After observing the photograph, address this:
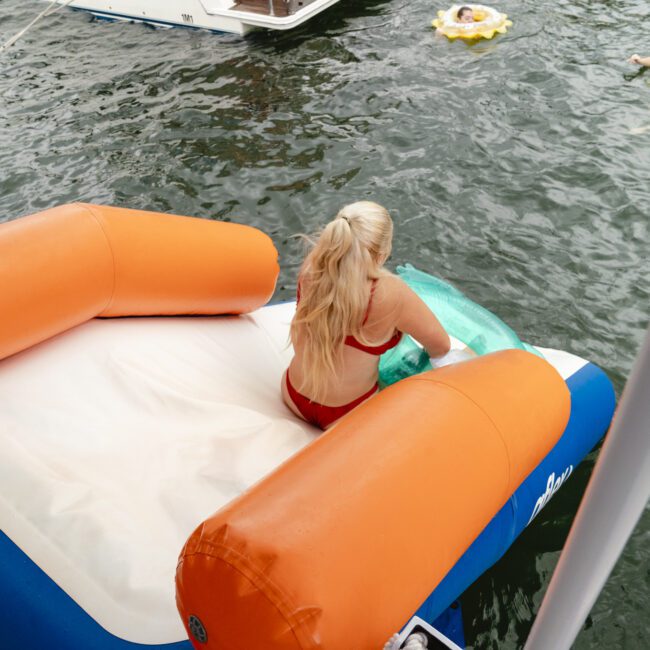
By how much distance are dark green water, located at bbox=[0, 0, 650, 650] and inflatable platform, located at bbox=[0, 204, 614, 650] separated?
0.83m

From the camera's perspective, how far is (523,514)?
94.3 inches

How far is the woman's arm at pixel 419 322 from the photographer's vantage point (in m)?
2.37

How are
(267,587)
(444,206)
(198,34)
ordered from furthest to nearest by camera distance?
1. (198,34)
2. (444,206)
3. (267,587)

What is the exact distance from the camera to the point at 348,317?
2328 millimetres

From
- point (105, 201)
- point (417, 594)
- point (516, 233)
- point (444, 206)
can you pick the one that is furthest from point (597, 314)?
point (105, 201)

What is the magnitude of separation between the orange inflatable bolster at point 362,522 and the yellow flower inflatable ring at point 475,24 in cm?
530

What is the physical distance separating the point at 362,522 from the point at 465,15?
20.0ft

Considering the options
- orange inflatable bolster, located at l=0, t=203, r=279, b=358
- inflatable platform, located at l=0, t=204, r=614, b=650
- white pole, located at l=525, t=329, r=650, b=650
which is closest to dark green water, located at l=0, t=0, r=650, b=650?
inflatable platform, located at l=0, t=204, r=614, b=650

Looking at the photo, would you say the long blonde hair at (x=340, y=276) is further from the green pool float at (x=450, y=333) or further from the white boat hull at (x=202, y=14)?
the white boat hull at (x=202, y=14)

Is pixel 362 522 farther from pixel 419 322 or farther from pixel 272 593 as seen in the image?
pixel 419 322

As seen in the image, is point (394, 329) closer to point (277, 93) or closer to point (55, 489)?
point (55, 489)

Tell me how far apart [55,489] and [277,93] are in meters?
4.88

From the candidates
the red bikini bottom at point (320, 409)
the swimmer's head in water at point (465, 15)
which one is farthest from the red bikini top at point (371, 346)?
the swimmer's head in water at point (465, 15)

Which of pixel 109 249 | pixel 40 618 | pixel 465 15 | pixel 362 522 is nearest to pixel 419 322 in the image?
pixel 362 522
